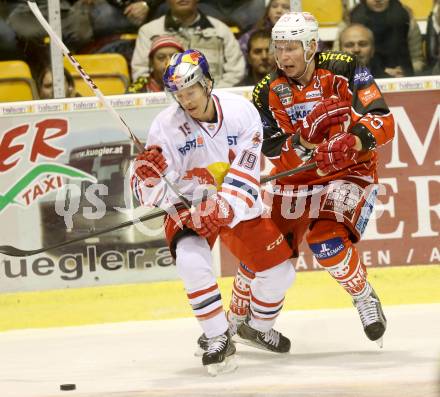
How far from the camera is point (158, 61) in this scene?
6801 millimetres

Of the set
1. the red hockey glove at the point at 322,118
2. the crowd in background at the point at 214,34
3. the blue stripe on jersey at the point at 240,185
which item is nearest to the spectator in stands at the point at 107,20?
the crowd in background at the point at 214,34

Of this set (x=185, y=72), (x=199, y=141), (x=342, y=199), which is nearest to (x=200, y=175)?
(x=199, y=141)

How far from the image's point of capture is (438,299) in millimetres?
6090

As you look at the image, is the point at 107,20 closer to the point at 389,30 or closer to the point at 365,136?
the point at 389,30

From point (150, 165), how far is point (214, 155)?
345mm

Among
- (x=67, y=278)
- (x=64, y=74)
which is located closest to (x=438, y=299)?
(x=67, y=278)

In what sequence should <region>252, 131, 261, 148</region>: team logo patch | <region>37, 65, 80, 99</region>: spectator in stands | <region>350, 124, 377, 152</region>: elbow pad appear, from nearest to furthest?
<region>252, 131, 261, 148</region>: team logo patch
<region>350, 124, 377, 152</region>: elbow pad
<region>37, 65, 80, 99</region>: spectator in stands

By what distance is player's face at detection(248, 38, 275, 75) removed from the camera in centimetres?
697

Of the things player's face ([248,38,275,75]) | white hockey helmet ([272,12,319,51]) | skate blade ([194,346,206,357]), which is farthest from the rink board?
player's face ([248,38,275,75])

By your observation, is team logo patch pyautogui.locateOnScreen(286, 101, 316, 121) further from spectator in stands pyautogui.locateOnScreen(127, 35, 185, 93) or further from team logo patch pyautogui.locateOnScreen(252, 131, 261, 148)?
A: spectator in stands pyautogui.locateOnScreen(127, 35, 185, 93)

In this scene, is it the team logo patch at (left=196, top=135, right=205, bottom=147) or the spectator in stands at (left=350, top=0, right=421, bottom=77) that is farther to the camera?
the spectator in stands at (left=350, top=0, right=421, bottom=77)

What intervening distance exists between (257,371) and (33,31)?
328 cm

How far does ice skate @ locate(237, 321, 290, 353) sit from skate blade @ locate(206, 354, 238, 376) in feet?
1.33

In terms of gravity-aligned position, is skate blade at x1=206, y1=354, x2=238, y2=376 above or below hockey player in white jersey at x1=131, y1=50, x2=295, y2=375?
below
